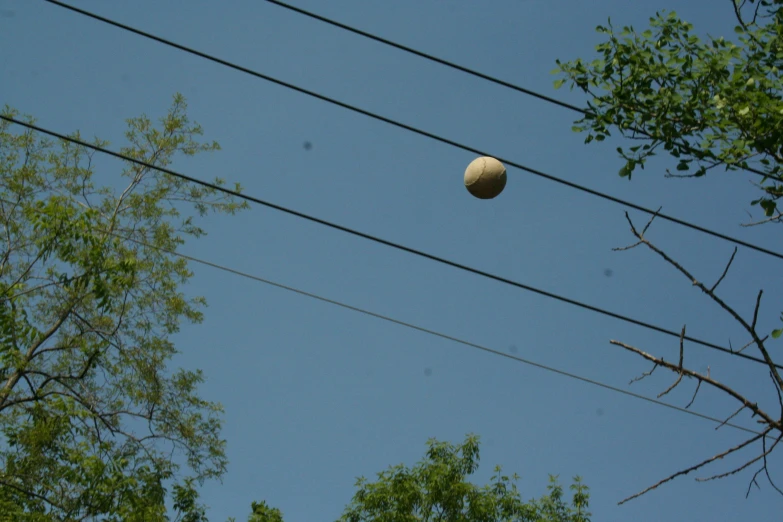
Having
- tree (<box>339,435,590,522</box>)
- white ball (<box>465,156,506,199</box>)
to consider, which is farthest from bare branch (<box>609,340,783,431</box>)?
tree (<box>339,435,590,522</box>)

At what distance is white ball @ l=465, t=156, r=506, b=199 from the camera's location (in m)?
7.84

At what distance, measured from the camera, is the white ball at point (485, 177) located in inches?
309

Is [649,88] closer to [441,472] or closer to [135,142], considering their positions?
[441,472]

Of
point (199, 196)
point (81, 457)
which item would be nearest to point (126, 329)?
point (199, 196)

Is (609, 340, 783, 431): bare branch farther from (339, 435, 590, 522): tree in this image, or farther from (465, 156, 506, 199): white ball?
(339, 435, 590, 522): tree

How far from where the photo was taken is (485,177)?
7852mm

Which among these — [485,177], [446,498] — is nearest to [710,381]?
[485,177]

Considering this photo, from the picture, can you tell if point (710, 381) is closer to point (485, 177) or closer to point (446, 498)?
point (485, 177)

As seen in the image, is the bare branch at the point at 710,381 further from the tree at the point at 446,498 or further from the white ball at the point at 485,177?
the tree at the point at 446,498

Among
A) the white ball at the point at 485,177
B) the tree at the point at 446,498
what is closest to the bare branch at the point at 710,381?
the white ball at the point at 485,177

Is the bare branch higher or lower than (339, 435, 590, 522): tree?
lower

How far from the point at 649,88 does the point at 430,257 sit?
2.58 metres

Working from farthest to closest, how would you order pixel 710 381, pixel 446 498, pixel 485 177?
1. pixel 446 498
2. pixel 485 177
3. pixel 710 381

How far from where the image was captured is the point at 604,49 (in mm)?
8320
